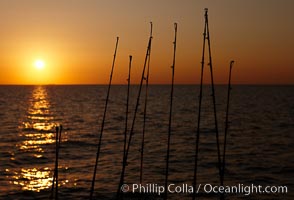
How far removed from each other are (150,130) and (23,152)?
1872 cm

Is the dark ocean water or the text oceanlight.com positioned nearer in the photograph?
the text oceanlight.com

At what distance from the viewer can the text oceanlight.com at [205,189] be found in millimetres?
20906

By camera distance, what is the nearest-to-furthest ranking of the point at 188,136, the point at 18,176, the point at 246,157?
1. the point at 18,176
2. the point at 246,157
3. the point at 188,136

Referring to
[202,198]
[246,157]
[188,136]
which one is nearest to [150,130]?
[188,136]

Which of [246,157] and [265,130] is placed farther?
[265,130]

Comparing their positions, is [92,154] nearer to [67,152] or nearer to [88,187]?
[67,152]

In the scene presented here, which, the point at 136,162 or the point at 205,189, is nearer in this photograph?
the point at 205,189

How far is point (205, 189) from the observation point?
21391 millimetres

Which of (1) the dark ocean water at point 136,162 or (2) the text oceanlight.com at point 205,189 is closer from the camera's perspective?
(2) the text oceanlight.com at point 205,189

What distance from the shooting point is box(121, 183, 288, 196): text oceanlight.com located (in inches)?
823

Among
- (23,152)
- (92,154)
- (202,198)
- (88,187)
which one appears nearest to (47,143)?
(23,152)

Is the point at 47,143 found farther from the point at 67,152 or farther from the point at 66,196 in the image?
the point at 66,196

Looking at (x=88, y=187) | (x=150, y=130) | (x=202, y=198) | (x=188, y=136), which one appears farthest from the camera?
(x=150, y=130)

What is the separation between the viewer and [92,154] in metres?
33.0
